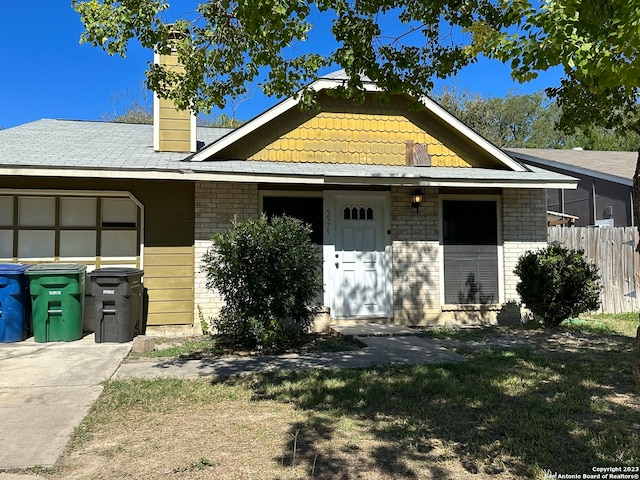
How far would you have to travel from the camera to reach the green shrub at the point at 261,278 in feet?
21.5

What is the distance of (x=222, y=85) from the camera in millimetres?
6117

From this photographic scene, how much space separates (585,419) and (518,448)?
0.97m

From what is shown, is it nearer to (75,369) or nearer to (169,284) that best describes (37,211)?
(169,284)

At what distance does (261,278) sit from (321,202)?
2.76 m

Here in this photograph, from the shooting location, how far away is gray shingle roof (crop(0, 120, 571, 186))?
7.38 meters

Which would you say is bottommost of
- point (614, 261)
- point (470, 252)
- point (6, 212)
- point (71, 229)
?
point (614, 261)

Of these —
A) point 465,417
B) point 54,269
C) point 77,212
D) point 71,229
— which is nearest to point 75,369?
point 54,269

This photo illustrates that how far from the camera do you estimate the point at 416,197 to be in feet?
29.1

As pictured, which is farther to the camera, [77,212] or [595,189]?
[595,189]

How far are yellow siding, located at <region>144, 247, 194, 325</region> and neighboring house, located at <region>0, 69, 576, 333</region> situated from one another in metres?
0.02

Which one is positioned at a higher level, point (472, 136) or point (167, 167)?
point (472, 136)

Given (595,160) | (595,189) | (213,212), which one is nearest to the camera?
(213,212)

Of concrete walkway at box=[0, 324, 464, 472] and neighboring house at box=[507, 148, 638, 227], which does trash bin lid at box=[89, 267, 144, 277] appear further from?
neighboring house at box=[507, 148, 638, 227]

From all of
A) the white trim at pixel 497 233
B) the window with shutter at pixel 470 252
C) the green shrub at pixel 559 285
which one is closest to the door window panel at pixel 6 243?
the white trim at pixel 497 233
